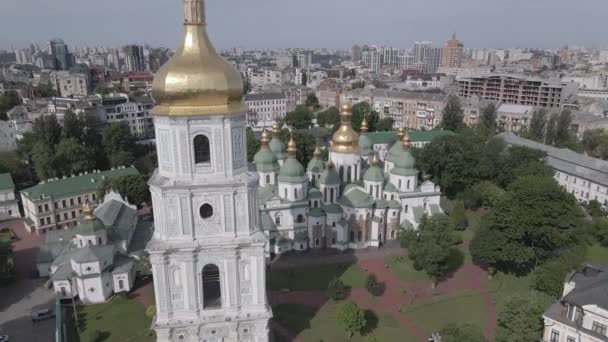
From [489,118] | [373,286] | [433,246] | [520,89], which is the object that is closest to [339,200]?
[373,286]

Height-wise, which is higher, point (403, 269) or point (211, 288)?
point (211, 288)

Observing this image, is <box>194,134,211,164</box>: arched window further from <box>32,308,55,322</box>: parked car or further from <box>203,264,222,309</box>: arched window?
<box>32,308,55,322</box>: parked car

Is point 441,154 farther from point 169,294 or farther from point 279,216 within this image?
point 169,294

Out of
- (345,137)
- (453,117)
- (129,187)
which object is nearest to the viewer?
(345,137)

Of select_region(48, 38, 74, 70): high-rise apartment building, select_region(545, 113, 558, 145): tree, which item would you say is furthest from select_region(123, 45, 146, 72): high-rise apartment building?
select_region(545, 113, 558, 145): tree

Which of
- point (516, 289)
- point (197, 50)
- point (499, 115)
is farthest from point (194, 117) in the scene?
point (499, 115)

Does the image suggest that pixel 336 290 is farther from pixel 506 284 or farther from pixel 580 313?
pixel 580 313
